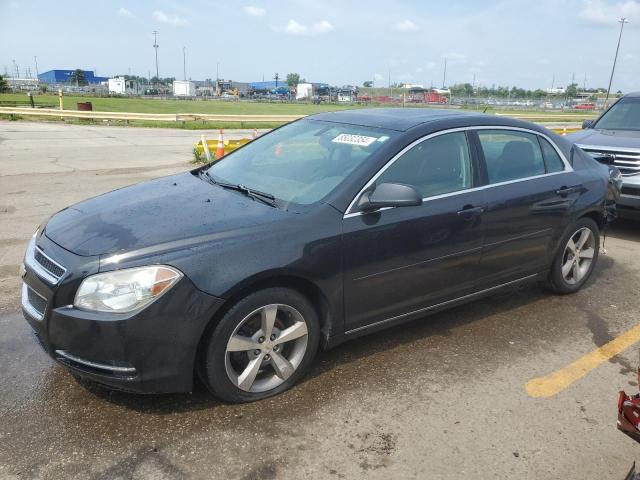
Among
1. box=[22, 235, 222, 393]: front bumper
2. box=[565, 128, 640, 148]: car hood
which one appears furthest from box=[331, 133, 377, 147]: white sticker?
box=[565, 128, 640, 148]: car hood

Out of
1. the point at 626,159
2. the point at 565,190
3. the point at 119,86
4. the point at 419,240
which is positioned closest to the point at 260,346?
the point at 419,240

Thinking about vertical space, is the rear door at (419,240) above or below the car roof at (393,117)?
below

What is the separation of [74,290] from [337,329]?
59.9 inches

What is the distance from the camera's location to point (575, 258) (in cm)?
494

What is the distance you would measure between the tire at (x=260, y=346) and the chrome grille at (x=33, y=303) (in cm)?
88

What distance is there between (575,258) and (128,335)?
3952mm

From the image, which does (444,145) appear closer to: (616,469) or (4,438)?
(616,469)

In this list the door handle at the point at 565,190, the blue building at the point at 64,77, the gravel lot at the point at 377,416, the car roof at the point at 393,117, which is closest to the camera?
the gravel lot at the point at 377,416

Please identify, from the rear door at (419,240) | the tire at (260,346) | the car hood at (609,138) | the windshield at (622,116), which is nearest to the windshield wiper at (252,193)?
the rear door at (419,240)

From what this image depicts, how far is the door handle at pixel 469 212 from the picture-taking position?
12.5ft

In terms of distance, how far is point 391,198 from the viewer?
329 cm

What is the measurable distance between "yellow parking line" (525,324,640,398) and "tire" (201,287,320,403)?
1423 millimetres

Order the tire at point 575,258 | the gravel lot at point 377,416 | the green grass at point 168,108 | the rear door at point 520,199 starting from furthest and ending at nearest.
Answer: the green grass at point 168,108 → the tire at point 575,258 → the rear door at point 520,199 → the gravel lot at point 377,416

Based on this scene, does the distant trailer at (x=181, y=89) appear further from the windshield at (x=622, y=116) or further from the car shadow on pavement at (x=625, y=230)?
the car shadow on pavement at (x=625, y=230)
